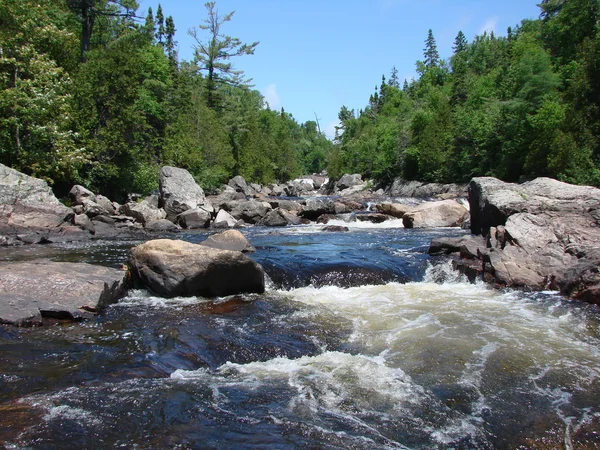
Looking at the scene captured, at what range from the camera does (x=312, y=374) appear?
5477mm

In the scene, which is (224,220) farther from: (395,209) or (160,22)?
(160,22)

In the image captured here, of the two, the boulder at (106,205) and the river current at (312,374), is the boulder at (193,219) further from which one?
the river current at (312,374)

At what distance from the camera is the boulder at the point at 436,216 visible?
21531 mm

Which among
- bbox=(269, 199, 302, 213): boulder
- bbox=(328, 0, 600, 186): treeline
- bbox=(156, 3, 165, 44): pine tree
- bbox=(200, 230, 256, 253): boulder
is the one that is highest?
bbox=(156, 3, 165, 44): pine tree

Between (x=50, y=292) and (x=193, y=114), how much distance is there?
32271 mm

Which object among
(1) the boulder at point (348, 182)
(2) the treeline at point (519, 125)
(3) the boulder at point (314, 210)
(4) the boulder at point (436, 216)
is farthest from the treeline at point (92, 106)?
(1) the boulder at point (348, 182)

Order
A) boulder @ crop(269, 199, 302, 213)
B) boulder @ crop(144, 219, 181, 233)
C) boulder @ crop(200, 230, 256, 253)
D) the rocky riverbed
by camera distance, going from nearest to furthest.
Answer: the rocky riverbed → boulder @ crop(200, 230, 256, 253) → boulder @ crop(144, 219, 181, 233) → boulder @ crop(269, 199, 302, 213)

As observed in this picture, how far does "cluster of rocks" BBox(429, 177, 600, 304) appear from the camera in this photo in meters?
9.72

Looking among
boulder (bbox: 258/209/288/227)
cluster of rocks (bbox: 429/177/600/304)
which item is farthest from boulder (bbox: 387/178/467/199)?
cluster of rocks (bbox: 429/177/600/304)

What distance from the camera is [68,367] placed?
544 centimetres

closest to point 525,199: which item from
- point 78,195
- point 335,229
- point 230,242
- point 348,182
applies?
point 230,242

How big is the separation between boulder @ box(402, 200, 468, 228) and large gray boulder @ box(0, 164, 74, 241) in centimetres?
1524

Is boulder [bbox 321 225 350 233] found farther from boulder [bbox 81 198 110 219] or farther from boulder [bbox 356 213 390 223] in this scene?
boulder [bbox 81 198 110 219]

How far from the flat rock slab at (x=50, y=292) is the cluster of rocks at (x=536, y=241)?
8.50 meters
